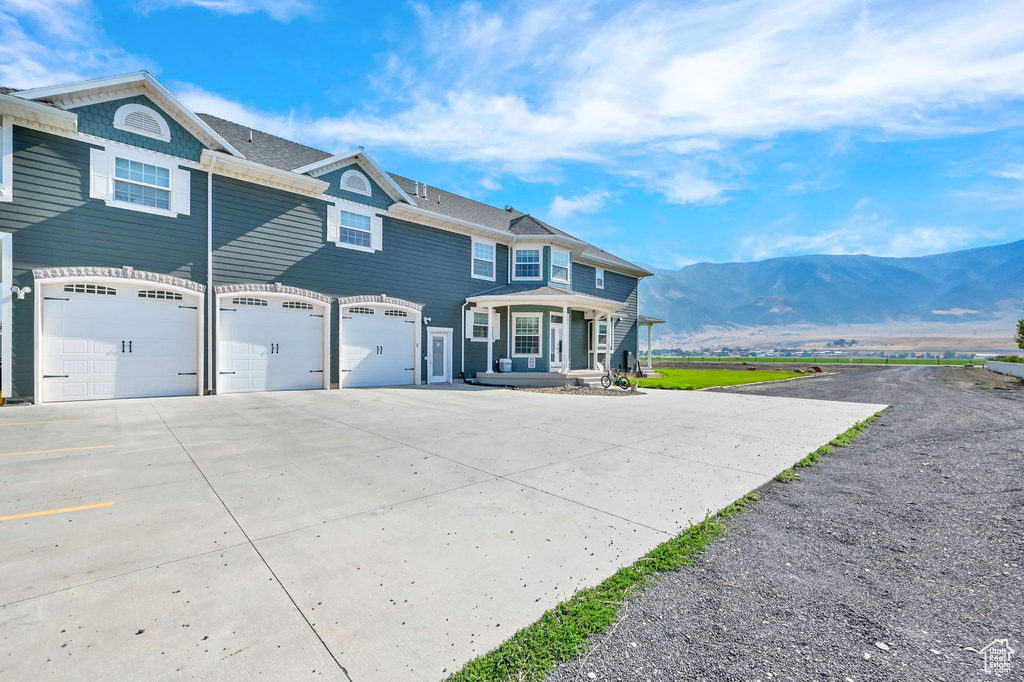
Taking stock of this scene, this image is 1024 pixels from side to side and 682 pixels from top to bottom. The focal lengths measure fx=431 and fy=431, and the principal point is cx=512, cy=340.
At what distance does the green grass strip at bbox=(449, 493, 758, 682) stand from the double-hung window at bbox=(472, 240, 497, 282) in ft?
52.8

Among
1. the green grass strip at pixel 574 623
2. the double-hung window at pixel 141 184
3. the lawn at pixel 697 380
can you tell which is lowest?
the lawn at pixel 697 380

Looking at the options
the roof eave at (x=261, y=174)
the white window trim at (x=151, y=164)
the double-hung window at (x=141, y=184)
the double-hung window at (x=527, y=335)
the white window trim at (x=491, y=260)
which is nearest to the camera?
the white window trim at (x=151, y=164)

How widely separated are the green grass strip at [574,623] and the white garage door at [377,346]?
13291mm

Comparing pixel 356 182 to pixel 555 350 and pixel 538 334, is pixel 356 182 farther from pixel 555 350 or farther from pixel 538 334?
pixel 555 350

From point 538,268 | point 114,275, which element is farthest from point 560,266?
point 114,275

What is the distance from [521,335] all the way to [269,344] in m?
9.52

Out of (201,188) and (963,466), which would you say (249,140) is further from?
(963,466)

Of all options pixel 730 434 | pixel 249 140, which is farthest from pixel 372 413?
pixel 249 140

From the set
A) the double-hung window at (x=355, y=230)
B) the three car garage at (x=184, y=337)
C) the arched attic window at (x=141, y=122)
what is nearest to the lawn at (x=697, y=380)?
the three car garage at (x=184, y=337)

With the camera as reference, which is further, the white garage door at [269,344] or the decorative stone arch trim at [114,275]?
the white garage door at [269,344]

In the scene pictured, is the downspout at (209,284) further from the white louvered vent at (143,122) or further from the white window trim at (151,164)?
the white louvered vent at (143,122)

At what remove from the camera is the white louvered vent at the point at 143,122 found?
36.3ft

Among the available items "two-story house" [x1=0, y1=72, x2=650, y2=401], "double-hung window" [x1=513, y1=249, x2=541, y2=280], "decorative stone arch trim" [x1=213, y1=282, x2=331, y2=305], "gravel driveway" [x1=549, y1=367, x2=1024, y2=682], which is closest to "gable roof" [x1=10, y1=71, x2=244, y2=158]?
"two-story house" [x1=0, y1=72, x2=650, y2=401]

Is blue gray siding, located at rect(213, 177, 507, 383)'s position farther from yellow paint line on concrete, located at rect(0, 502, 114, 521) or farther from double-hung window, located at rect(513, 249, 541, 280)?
yellow paint line on concrete, located at rect(0, 502, 114, 521)
